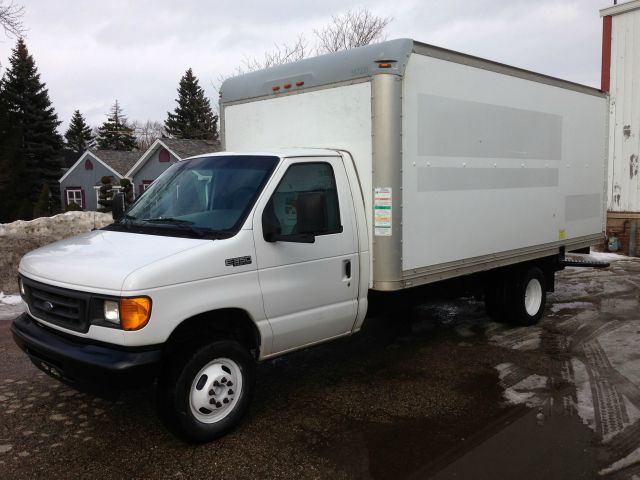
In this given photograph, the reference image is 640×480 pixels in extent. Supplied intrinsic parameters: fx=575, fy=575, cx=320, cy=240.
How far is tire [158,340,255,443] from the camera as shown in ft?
13.1

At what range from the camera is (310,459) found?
159 inches

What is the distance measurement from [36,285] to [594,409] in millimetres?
4570

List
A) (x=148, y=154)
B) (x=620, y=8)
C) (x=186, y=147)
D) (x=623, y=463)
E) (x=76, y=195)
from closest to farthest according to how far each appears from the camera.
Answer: (x=623, y=463), (x=620, y=8), (x=186, y=147), (x=148, y=154), (x=76, y=195)

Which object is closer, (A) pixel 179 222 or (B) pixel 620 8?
(A) pixel 179 222

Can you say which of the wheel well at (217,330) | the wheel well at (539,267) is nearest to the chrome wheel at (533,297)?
the wheel well at (539,267)

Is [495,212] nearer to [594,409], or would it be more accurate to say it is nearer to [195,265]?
[594,409]

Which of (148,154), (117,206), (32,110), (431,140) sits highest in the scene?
(32,110)

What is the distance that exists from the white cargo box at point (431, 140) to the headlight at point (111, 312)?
7.63ft

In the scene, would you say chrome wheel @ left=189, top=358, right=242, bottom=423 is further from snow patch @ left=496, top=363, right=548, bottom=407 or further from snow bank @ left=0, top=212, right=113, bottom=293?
snow bank @ left=0, top=212, right=113, bottom=293

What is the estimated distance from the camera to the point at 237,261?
4238 millimetres

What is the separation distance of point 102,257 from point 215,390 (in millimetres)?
1254

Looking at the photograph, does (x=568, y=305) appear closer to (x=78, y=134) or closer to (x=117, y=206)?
(x=117, y=206)

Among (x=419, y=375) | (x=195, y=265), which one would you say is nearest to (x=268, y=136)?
(x=195, y=265)

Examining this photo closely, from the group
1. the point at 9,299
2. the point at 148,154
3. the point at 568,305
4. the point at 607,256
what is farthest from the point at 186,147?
the point at 568,305
